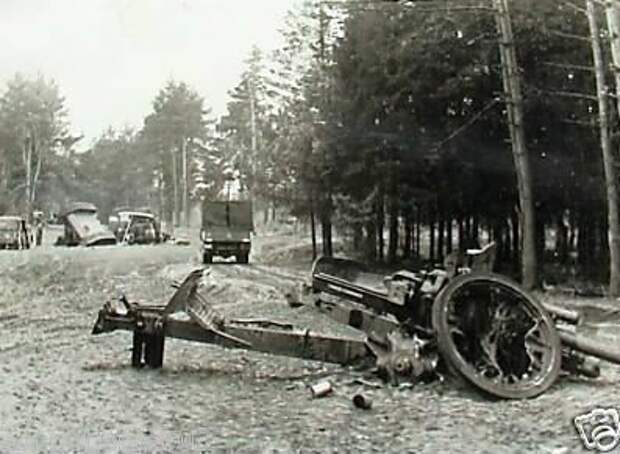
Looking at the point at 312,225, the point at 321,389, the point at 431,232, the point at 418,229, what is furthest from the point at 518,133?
the point at 321,389

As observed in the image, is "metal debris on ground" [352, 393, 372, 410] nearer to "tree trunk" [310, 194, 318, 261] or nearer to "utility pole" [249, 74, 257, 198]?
"utility pole" [249, 74, 257, 198]

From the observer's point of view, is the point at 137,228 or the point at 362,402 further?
the point at 137,228

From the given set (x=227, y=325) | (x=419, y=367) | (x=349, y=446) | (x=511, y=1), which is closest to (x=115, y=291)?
(x=227, y=325)

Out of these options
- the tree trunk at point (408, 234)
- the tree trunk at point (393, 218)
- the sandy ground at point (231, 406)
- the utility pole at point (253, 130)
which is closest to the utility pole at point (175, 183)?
the utility pole at point (253, 130)

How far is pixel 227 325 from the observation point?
290 cm

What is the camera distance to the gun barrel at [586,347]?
2561mm

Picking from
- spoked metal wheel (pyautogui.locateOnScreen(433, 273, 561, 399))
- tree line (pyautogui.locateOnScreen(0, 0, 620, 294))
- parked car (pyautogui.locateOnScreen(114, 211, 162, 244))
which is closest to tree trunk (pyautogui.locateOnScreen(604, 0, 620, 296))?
tree line (pyautogui.locateOnScreen(0, 0, 620, 294))

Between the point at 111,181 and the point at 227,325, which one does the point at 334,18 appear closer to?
the point at 111,181

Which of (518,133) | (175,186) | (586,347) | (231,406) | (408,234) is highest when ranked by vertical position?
(518,133)

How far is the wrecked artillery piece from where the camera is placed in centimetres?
244

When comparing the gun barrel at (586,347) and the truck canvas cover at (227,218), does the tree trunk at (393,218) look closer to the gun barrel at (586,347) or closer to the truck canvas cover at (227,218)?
the truck canvas cover at (227,218)

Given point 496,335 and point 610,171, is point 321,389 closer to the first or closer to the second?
point 496,335

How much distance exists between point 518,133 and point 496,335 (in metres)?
4.03

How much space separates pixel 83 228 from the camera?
5234 millimetres
